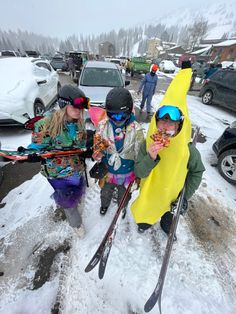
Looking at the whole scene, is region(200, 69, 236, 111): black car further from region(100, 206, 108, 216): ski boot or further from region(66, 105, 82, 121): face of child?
region(66, 105, 82, 121): face of child

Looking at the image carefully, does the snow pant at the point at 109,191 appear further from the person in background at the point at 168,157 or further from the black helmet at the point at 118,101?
the black helmet at the point at 118,101

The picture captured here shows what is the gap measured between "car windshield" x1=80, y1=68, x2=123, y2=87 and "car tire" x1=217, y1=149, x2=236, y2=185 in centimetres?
410

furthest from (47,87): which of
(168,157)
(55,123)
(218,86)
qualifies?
(218,86)

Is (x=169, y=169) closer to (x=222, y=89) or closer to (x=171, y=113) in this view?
(x=171, y=113)

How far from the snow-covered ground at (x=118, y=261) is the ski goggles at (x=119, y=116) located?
164 cm

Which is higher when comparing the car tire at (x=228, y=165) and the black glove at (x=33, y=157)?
the black glove at (x=33, y=157)

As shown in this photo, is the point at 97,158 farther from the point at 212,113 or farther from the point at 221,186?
the point at 212,113

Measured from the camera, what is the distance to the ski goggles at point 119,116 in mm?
1637

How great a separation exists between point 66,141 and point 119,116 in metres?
0.59

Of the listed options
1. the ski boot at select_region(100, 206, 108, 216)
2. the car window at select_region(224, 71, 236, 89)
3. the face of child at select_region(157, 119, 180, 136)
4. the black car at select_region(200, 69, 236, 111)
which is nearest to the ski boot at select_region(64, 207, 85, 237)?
the ski boot at select_region(100, 206, 108, 216)

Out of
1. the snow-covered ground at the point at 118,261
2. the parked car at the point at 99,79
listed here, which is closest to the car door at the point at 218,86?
the parked car at the point at 99,79

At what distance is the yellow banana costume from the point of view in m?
1.43

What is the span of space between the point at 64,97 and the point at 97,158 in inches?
25.4

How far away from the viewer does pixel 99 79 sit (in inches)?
244
